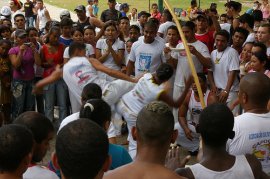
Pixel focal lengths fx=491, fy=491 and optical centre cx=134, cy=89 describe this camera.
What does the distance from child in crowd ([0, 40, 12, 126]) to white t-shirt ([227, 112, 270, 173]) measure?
5.18 meters

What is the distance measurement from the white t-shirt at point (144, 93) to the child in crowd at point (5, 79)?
2.82 m

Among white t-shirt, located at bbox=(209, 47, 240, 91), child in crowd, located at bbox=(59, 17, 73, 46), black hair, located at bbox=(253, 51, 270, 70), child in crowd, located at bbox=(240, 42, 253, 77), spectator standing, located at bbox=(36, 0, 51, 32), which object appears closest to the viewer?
black hair, located at bbox=(253, 51, 270, 70)

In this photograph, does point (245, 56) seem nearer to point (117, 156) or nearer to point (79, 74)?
point (79, 74)

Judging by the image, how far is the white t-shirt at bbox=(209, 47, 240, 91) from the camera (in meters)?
7.34

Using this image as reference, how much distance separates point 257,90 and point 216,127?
927 millimetres

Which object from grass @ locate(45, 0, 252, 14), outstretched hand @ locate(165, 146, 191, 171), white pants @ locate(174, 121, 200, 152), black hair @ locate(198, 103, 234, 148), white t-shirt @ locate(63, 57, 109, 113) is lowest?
grass @ locate(45, 0, 252, 14)

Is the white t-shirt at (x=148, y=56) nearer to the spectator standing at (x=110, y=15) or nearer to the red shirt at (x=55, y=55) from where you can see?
the red shirt at (x=55, y=55)

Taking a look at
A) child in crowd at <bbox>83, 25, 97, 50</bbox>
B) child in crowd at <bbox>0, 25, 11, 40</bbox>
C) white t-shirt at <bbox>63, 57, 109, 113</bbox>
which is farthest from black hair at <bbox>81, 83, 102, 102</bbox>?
child in crowd at <bbox>0, 25, 11, 40</bbox>

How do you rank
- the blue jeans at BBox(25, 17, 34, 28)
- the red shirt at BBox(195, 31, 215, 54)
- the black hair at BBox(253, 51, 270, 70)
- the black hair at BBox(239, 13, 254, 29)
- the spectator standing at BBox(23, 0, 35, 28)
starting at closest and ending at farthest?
the black hair at BBox(253, 51, 270, 70)
the red shirt at BBox(195, 31, 215, 54)
the black hair at BBox(239, 13, 254, 29)
the blue jeans at BBox(25, 17, 34, 28)
the spectator standing at BBox(23, 0, 35, 28)

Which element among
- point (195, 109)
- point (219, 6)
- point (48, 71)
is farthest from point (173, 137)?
point (219, 6)

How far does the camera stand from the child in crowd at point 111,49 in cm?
840

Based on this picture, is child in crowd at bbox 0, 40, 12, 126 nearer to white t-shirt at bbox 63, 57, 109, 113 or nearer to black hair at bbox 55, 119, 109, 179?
white t-shirt at bbox 63, 57, 109, 113

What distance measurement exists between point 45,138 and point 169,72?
9.18 ft

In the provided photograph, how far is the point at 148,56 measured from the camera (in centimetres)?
795
